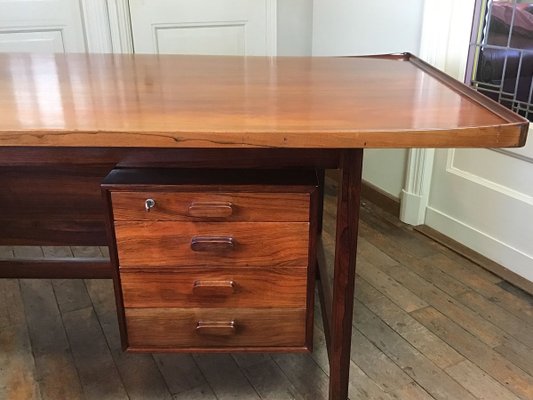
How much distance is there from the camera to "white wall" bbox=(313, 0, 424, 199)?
86.5 inches

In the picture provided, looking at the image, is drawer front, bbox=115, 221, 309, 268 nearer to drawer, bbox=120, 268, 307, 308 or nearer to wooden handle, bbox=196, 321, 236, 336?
drawer, bbox=120, 268, 307, 308

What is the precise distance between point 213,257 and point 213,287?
0.07 meters

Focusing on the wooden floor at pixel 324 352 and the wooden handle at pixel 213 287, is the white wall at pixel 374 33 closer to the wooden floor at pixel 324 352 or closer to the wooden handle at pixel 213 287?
the wooden floor at pixel 324 352

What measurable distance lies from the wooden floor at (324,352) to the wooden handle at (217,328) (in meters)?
0.28

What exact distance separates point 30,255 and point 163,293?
3.68 ft

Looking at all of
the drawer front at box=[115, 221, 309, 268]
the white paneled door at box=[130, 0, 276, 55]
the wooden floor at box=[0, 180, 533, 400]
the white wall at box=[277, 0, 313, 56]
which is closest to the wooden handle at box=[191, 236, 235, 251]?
the drawer front at box=[115, 221, 309, 268]

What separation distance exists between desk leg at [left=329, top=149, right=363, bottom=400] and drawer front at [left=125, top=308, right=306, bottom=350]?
8 cm

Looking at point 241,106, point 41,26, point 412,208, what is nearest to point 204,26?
point 41,26

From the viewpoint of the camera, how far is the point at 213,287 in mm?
1230

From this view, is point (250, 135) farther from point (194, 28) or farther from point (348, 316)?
point (194, 28)

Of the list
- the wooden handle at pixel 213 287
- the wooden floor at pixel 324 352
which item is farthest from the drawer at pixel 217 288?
the wooden floor at pixel 324 352

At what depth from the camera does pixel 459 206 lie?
2.17 m

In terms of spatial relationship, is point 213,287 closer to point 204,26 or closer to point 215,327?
point 215,327

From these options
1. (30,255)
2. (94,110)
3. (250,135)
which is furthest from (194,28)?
(250,135)
